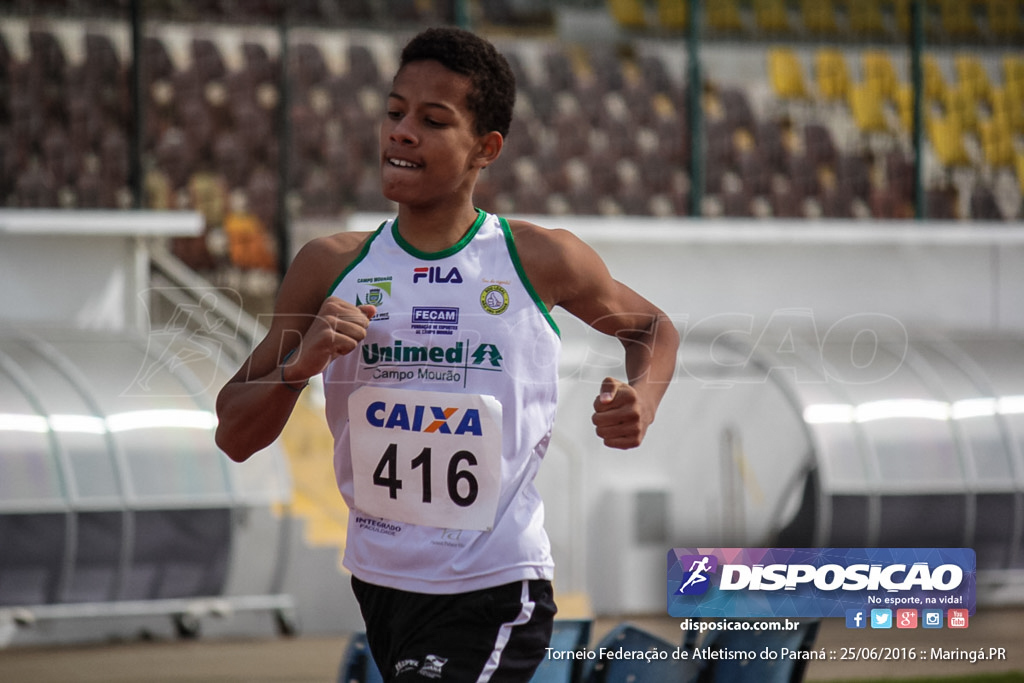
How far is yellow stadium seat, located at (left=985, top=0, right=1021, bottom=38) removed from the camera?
16.1 m

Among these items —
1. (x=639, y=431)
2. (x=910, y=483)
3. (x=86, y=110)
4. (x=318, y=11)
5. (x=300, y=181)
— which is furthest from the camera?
(x=318, y=11)

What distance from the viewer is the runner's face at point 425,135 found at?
2.66 meters

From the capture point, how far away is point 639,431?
2572 millimetres

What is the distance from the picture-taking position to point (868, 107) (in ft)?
50.5

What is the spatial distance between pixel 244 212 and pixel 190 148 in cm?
115

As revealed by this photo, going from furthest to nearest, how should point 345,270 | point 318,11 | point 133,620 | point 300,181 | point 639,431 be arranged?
point 318,11
point 300,181
point 133,620
point 345,270
point 639,431

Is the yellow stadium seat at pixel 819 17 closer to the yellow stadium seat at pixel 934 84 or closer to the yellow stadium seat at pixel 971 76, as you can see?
the yellow stadium seat at pixel 934 84

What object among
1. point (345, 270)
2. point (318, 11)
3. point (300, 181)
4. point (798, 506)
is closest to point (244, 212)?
point (300, 181)

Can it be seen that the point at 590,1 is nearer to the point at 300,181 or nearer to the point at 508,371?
the point at 300,181

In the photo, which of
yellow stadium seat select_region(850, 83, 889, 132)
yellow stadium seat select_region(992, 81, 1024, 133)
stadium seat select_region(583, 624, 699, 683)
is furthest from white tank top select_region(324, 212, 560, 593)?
yellow stadium seat select_region(992, 81, 1024, 133)

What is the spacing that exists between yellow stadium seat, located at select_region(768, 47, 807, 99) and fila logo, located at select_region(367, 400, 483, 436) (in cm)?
1373

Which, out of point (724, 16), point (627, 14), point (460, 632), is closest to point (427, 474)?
point (460, 632)

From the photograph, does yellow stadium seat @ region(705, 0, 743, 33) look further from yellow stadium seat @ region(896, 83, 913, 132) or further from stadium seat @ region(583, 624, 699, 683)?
stadium seat @ region(583, 624, 699, 683)

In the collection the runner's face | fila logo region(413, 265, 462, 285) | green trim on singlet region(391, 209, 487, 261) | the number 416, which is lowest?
the number 416
